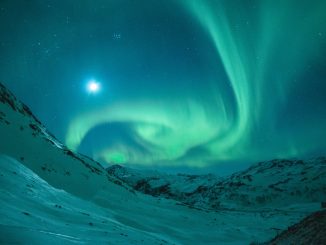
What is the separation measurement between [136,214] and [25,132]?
695 inches

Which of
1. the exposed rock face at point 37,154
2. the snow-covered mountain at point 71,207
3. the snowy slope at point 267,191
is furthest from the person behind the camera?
the snowy slope at point 267,191

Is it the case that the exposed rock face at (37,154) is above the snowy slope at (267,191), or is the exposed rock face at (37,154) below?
below

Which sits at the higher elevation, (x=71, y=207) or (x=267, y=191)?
(x=267, y=191)

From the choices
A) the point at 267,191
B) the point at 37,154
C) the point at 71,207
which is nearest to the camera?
the point at 71,207

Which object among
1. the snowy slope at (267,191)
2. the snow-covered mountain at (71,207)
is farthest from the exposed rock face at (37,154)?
the snowy slope at (267,191)

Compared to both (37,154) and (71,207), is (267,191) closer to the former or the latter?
(37,154)

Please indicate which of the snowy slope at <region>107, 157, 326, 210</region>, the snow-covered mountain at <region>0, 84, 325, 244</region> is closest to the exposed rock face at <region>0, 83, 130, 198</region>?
the snow-covered mountain at <region>0, 84, 325, 244</region>

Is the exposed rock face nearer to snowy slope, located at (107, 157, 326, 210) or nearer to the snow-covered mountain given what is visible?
the snow-covered mountain

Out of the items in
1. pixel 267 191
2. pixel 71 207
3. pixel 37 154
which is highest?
pixel 267 191

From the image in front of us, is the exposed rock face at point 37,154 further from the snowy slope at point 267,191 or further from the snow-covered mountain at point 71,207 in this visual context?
the snowy slope at point 267,191

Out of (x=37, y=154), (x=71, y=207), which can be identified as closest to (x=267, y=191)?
(x=37, y=154)

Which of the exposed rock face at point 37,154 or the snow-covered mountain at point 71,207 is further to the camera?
the exposed rock face at point 37,154

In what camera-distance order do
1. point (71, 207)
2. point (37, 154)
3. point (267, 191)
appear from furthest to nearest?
point (267, 191), point (37, 154), point (71, 207)

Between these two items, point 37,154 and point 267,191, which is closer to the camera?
point 37,154
